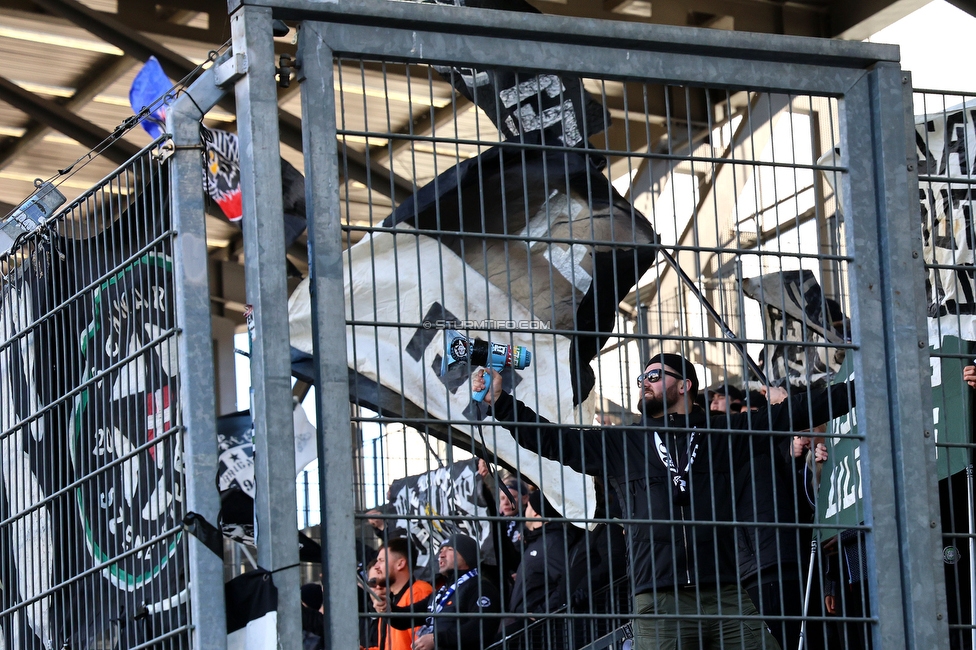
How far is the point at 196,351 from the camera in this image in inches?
114

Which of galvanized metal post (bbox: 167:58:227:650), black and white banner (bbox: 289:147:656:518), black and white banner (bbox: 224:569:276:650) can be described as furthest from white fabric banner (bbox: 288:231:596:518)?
black and white banner (bbox: 224:569:276:650)

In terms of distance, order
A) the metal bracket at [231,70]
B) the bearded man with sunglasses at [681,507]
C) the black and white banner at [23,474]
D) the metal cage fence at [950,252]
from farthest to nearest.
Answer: the bearded man with sunglasses at [681,507] → the metal cage fence at [950,252] → the black and white banner at [23,474] → the metal bracket at [231,70]

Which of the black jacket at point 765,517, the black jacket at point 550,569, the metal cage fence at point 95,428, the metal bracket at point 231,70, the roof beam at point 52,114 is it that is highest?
the roof beam at point 52,114

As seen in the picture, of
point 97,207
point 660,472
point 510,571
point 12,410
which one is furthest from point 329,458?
point 510,571

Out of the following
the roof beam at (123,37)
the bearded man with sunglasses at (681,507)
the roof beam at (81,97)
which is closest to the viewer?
the bearded man with sunglasses at (681,507)

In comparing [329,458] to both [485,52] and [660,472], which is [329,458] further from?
[660,472]

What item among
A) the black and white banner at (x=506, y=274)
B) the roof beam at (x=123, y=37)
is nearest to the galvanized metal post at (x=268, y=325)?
the black and white banner at (x=506, y=274)

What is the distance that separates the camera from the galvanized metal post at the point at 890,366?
3.39 m

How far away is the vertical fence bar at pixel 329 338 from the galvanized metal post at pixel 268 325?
0.24 ft

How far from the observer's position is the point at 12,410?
150 inches

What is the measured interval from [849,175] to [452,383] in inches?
50.8

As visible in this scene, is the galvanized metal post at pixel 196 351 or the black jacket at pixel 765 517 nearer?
the galvanized metal post at pixel 196 351

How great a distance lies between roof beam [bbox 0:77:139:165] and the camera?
48.8 ft

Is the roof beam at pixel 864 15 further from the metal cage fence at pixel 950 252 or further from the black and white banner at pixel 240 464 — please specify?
the metal cage fence at pixel 950 252
